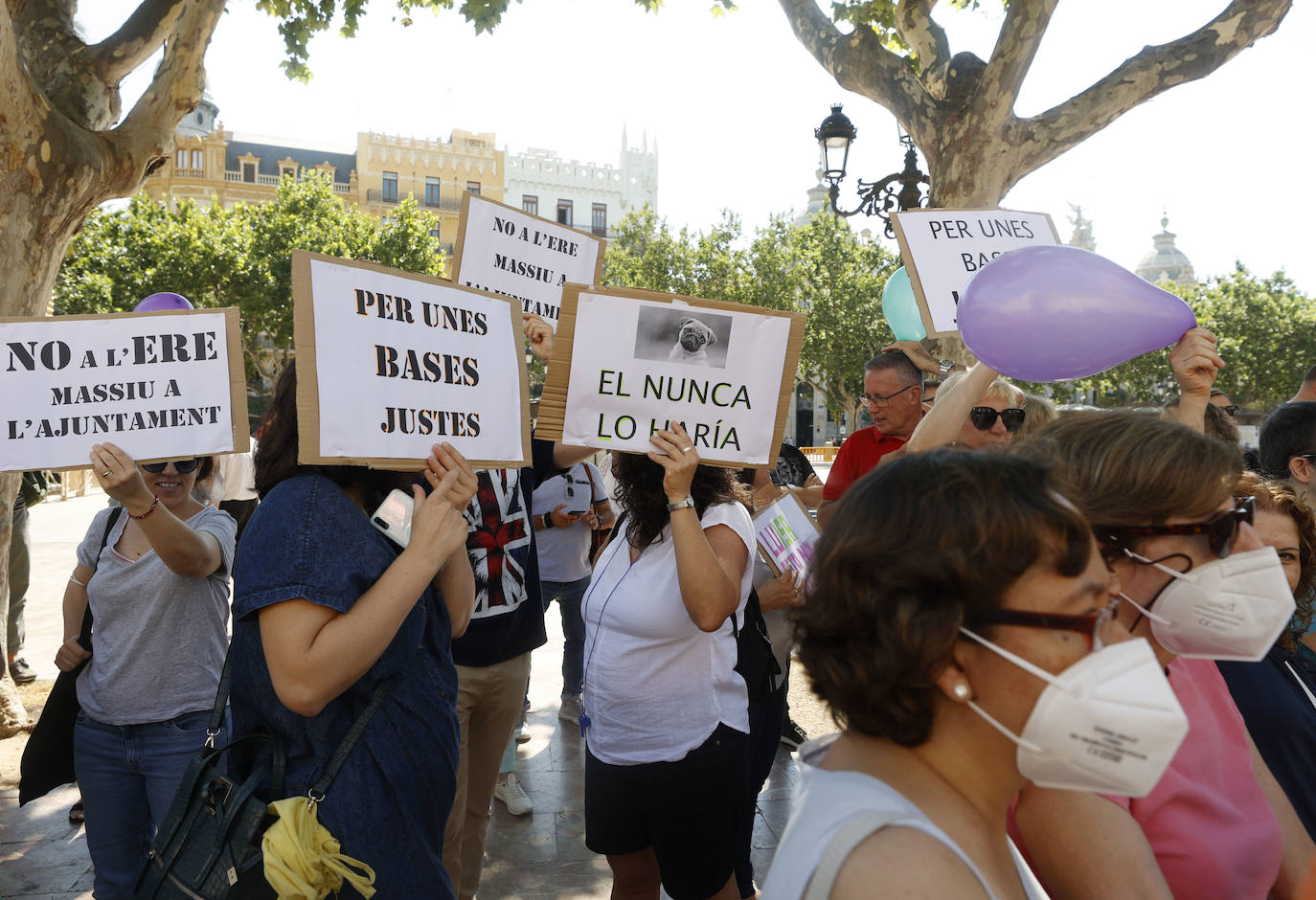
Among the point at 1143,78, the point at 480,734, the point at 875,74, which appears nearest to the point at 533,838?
the point at 480,734

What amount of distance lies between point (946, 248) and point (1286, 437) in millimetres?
1353

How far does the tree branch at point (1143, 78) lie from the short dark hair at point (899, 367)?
11.9ft

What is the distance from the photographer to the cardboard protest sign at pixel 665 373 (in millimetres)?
2670

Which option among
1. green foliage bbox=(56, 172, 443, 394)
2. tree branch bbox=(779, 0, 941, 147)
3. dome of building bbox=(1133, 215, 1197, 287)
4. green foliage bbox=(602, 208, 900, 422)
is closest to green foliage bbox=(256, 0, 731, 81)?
tree branch bbox=(779, 0, 941, 147)

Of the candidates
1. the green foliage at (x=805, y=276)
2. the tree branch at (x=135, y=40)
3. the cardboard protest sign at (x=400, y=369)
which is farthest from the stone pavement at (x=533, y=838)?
the green foliage at (x=805, y=276)

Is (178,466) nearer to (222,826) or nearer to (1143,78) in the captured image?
(222,826)

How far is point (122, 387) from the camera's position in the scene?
2.70 meters

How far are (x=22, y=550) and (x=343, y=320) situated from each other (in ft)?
18.0

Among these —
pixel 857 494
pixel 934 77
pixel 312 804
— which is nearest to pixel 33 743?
pixel 312 804

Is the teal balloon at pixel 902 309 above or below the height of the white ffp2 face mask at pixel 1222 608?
above

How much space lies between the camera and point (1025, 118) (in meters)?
6.81

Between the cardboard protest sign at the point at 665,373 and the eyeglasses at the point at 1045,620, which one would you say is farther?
the cardboard protest sign at the point at 665,373

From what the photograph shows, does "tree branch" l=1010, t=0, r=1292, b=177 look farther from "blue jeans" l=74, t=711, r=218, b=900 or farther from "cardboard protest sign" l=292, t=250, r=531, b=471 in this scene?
"blue jeans" l=74, t=711, r=218, b=900

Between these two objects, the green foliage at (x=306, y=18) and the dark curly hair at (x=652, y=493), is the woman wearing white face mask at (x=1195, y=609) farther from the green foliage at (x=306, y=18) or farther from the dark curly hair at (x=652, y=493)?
the green foliage at (x=306, y=18)
